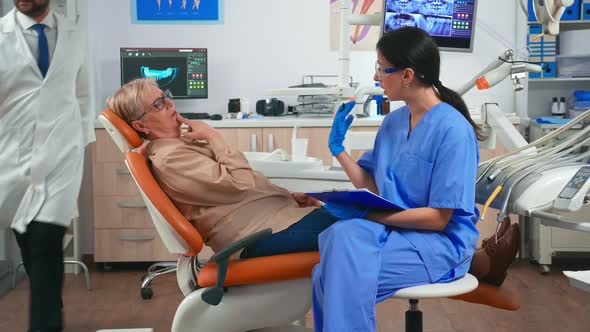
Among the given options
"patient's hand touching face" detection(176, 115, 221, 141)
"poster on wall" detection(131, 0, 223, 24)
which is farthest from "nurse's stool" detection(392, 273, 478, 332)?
"poster on wall" detection(131, 0, 223, 24)

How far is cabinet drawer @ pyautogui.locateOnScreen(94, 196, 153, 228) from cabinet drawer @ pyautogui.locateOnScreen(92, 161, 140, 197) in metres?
0.04

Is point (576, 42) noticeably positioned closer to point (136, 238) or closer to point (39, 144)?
point (136, 238)

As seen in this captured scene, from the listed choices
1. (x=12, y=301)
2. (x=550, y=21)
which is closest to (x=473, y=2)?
(x=550, y=21)

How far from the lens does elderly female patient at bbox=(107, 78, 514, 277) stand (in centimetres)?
214

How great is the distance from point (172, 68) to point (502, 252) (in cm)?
272

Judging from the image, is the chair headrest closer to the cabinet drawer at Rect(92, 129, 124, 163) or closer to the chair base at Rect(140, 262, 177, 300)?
the chair base at Rect(140, 262, 177, 300)

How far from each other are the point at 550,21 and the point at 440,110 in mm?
677

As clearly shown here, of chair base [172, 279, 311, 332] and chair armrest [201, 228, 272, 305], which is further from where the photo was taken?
chair base [172, 279, 311, 332]

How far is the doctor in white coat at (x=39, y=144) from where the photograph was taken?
2.71 meters

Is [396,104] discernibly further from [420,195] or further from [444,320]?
[420,195]

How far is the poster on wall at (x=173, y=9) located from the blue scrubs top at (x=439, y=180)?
2.70 m

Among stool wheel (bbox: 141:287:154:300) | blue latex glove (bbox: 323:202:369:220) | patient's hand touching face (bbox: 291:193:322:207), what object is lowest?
stool wheel (bbox: 141:287:154:300)

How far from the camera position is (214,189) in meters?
2.18

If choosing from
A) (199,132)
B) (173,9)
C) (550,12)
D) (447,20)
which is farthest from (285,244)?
(173,9)
